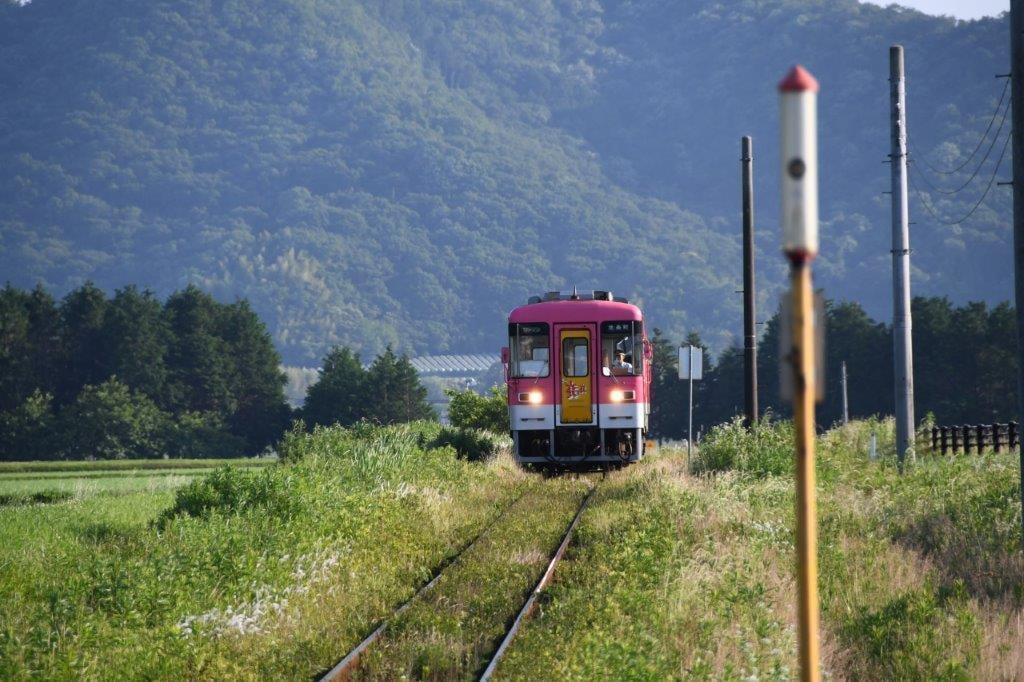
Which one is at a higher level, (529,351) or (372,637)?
(529,351)

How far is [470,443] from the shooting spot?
31.6 m

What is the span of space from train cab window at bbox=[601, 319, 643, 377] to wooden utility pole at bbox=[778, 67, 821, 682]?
20566 millimetres

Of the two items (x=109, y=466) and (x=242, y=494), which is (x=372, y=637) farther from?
(x=109, y=466)

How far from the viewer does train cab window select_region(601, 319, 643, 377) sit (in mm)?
24719

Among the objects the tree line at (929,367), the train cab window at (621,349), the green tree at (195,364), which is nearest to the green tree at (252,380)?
the green tree at (195,364)

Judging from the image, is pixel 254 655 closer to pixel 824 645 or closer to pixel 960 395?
pixel 824 645

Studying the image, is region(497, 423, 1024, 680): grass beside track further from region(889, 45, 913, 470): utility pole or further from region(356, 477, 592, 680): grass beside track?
region(889, 45, 913, 470): utility pole

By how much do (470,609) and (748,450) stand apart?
41.8 feet

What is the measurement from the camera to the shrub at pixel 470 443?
101ft

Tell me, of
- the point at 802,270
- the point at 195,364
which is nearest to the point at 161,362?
the point at 195,364

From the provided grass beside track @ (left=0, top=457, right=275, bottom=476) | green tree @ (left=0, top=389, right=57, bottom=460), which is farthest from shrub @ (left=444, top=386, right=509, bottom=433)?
green tree @ (left=0, top=389, right=57, bottom=460)

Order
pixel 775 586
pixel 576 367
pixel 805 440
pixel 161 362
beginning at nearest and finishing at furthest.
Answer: pixel 805 440, pixel 775 586, pixel 576 367, pixel 161 362

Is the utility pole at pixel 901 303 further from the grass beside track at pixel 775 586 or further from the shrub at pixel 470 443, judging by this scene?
the shrub at pixel 470 443

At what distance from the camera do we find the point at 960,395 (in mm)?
80688
